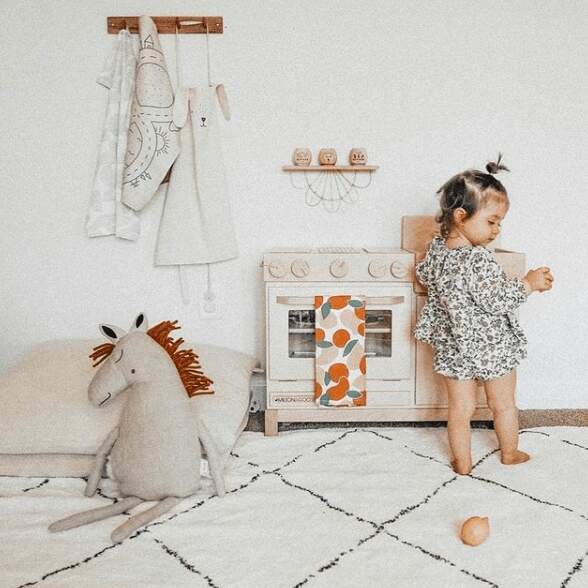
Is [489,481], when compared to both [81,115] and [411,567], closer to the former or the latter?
[411,567]

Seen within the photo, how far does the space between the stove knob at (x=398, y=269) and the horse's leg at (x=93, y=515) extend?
1232 mm

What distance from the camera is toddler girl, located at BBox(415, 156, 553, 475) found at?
2057 millimetres

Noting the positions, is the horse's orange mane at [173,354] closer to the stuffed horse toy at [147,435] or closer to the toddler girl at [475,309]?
the stuffed horse toy at [147,435]

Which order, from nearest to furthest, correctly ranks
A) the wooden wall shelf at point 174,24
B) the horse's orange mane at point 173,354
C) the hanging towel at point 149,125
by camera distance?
the horse's orange mane at point 173,354 < the hanging towel at point 149,125 < the wooden wall shelf at point 174,24

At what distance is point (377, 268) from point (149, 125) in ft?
3.57

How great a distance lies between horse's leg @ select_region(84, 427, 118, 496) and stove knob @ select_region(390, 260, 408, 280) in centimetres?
116

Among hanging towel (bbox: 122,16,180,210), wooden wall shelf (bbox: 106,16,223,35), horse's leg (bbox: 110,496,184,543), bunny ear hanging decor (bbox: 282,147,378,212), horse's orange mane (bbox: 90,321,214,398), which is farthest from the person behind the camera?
bunny ear hanging decor (bbox: 282,147,378,212)

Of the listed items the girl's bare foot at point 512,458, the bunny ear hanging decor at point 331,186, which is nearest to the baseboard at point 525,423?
the girl's bare foot at point 512,458

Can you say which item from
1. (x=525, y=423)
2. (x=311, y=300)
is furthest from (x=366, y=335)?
(x=525, y=423)

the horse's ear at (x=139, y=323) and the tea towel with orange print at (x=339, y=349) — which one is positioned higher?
the horse's ear at (x=139, y=323)

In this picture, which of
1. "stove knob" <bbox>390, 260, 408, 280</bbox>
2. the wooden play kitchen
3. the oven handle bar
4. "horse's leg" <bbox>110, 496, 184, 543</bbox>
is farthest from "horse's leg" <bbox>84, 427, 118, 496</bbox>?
"stove knob" <bbox>390, 260, 408, 280</bbox>

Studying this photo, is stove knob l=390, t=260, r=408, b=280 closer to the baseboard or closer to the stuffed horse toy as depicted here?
the baseboard

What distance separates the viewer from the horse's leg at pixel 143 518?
1.64 metres

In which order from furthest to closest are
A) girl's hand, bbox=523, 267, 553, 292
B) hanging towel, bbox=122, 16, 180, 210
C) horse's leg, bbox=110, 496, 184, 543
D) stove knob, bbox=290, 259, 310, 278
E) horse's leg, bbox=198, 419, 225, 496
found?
hanging towel, bbox=122, 16, 180, 210 → stove knob, bbox=290, 259, 310, 278 → girl's hand, bbox=523, 267, 553, 292 → horse's leg, bbox=198, 419, 225, 496 → horse's leg, bbox=110, 496, 184, 543
